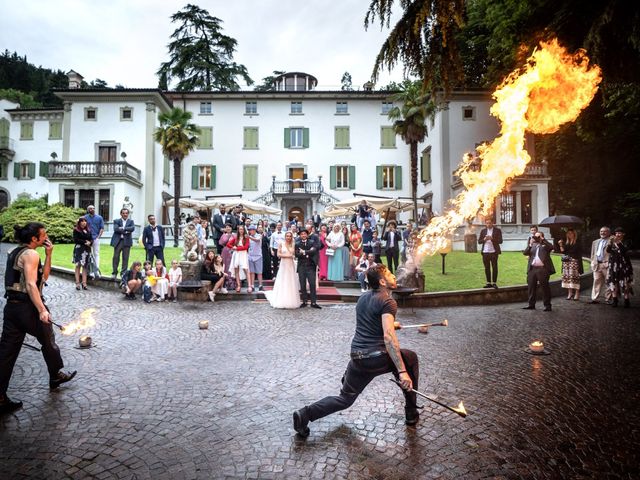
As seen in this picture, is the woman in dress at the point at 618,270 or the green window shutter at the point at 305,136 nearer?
the woman in dress at the point at 618,270

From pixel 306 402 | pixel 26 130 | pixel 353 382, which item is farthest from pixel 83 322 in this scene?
pixel 26 130

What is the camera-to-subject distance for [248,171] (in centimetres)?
3656

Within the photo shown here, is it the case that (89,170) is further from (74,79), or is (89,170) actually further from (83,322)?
(83,322)

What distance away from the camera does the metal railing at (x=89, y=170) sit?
30155 millimetres

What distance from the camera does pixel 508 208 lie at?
29109 millimetres

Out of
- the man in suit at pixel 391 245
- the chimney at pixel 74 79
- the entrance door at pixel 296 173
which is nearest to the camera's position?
the man in suit at pixel 391 245

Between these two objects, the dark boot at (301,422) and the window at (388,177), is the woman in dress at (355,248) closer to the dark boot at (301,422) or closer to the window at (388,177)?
the dark boot at (301,422)

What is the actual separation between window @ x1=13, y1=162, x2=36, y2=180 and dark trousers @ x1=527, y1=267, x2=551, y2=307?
40.3m

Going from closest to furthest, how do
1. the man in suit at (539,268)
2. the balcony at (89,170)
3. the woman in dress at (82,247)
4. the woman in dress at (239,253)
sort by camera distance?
the man in suit at (539,268) → the woman in dress at (82,247) → the woman in dress at (239,253) → the balcony at (89,170)

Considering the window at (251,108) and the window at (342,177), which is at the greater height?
the window at (251,108)

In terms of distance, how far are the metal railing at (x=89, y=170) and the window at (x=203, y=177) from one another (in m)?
6.49

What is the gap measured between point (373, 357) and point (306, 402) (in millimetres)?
1219

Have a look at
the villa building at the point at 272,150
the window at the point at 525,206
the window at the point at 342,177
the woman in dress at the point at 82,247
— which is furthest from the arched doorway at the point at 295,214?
the woman in dress at the point at 82,247

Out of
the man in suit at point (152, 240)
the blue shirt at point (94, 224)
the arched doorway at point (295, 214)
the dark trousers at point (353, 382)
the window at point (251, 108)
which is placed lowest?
the dark trousers at point (353, 382)
